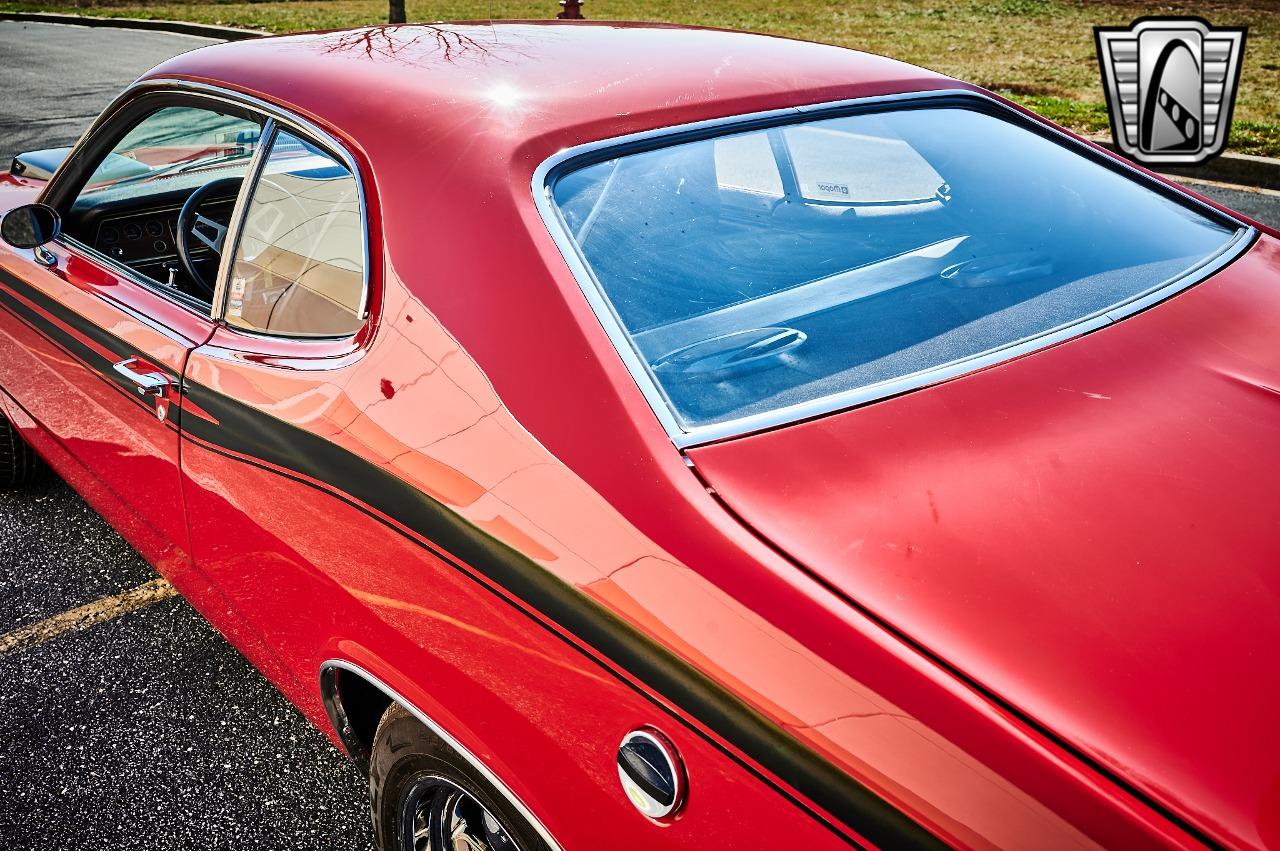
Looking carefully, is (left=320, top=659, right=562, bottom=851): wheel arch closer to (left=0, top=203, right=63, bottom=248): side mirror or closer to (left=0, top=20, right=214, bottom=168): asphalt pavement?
(left=0, top=203, right=63, bottom=248): side mirror

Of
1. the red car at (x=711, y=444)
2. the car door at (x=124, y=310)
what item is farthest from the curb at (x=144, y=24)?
the red car at (x=711, y=444)

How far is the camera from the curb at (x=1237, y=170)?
716 cm

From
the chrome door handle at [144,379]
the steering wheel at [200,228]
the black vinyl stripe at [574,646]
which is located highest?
the steering wheel at [200,228]

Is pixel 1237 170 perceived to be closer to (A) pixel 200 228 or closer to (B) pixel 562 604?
(A) pixel 200 228

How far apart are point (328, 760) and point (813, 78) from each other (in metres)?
1.86

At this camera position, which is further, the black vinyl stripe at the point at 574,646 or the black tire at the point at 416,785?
the black tire at the point at 416,785

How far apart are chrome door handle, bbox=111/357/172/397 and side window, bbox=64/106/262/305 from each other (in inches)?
10.0

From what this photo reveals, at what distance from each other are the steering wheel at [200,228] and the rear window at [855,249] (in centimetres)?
132

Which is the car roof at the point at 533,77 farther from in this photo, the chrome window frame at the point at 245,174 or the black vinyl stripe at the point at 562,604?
the black vinyl stripe at the point at 562,604

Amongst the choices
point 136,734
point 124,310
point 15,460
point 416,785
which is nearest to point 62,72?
point 15,460

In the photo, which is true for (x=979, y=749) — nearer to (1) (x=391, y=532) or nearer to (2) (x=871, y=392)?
(2) (x=871, y=392)

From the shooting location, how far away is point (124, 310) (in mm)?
2242

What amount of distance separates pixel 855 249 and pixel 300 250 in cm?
105

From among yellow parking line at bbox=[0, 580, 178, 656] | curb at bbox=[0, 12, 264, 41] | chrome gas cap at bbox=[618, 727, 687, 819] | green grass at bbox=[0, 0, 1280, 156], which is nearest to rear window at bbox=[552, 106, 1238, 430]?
chrome gas cap at bbox=[618, 727, 687, 819]
